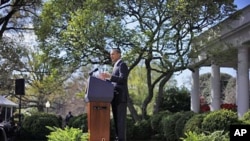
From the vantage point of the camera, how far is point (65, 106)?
5691 cm

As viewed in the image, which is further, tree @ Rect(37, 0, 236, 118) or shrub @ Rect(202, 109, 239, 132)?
tree @ Rect(37, 0, 236, 118)

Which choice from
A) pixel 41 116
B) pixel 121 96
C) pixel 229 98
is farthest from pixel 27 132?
pixel 229 98

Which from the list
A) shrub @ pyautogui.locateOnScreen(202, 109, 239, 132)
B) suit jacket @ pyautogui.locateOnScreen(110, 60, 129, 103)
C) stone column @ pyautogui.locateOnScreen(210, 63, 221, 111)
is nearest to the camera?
suit jacket @ pyautogui.locateOnScreen(110, 60, 129, 103)

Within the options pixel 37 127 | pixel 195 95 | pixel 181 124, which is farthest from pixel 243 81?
pixel 37 127

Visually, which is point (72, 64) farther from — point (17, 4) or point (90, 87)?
point (90, 87)

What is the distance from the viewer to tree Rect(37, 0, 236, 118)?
15.5 metres

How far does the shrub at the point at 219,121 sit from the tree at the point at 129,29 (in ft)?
18.2

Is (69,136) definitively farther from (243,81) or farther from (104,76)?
(243,81)

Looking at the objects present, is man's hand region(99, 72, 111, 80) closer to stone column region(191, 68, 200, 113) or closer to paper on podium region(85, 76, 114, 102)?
paper on podium region(85, 76, 114, 102)

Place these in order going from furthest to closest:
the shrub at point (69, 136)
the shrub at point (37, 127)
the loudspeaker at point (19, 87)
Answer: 1. the loudspeaker at point (19, 87)
2. the shrub at point (37, 127)
3. the shrub at point (69, 136)

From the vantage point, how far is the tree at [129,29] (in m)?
15.5

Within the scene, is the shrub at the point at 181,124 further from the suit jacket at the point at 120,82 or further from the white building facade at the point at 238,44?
the suit jacket at the point at 120,82

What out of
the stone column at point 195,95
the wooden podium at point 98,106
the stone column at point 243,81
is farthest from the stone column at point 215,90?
the wooden podium at point 98,106

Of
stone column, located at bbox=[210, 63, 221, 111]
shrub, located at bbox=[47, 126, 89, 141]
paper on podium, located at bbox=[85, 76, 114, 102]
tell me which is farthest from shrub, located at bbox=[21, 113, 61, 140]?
paper on podium, located at bbox=[85, 76, 114, 102]
